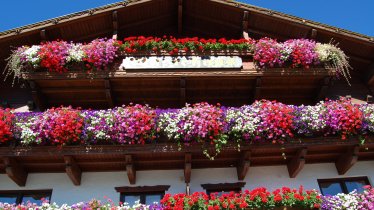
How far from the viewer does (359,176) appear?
14023mm

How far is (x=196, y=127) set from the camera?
1288cm

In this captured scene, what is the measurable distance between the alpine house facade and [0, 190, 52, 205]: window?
30mm

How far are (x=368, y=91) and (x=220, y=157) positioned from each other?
22.1 feet

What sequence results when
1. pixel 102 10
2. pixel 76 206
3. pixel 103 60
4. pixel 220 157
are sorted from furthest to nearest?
pixel 102 10 → pixel 103 60 → pixel 220 157 → pixel 76 206

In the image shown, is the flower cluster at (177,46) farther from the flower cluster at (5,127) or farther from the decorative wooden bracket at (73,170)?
the flower cluster at (5,127)

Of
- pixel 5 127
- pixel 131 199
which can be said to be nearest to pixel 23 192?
pixel 5 127

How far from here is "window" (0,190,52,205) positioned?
13.3m

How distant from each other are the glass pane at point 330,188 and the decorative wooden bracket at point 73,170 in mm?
7413

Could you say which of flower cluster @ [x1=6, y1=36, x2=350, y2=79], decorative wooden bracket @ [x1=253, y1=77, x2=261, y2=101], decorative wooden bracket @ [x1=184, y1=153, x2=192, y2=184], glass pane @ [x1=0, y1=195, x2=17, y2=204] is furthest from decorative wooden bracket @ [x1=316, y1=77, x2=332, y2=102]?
glass pane @ [x1=0, y1=195, x2=17, y2=204]

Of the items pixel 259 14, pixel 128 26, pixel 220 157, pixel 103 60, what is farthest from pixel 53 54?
pixel 259 14

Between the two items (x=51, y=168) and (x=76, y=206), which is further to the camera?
(x=51, y=168)

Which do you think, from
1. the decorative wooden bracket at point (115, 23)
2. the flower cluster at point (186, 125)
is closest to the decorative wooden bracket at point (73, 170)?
the flower cluster at point (186, 125)

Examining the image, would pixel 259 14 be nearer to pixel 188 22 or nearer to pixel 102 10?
pixel 188 22

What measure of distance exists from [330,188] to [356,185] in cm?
85
